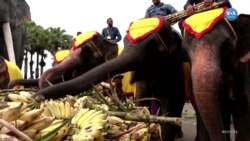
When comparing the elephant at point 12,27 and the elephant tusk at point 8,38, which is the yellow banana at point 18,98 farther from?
the elephant tusk at point 8,38

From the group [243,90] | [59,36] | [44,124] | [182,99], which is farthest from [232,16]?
[59,36]

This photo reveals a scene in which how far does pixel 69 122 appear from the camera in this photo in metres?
2.35

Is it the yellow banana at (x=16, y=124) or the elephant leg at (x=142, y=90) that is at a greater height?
the yellow banana at (x=16, y=124)

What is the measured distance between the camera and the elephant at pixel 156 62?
470cm

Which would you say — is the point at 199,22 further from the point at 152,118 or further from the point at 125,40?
the point at 152,118

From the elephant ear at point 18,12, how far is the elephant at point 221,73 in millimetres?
5816

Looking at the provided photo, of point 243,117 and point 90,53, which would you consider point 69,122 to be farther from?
point 90,53

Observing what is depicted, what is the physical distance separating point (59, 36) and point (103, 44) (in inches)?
1453

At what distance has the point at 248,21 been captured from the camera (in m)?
4.55

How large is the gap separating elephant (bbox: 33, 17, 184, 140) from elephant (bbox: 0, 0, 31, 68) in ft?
13.2

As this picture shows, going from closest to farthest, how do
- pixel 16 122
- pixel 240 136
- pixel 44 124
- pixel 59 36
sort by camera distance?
1. pixel 16 122
2. pixel 44 124
3. pixel 240 136
4. pixel 59 36

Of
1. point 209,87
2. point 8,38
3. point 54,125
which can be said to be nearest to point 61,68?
point 209,87

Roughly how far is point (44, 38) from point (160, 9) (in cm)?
3435

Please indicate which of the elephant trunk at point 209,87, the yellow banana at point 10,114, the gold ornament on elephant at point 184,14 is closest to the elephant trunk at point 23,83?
the gold ornament on elephant at point 184,14
